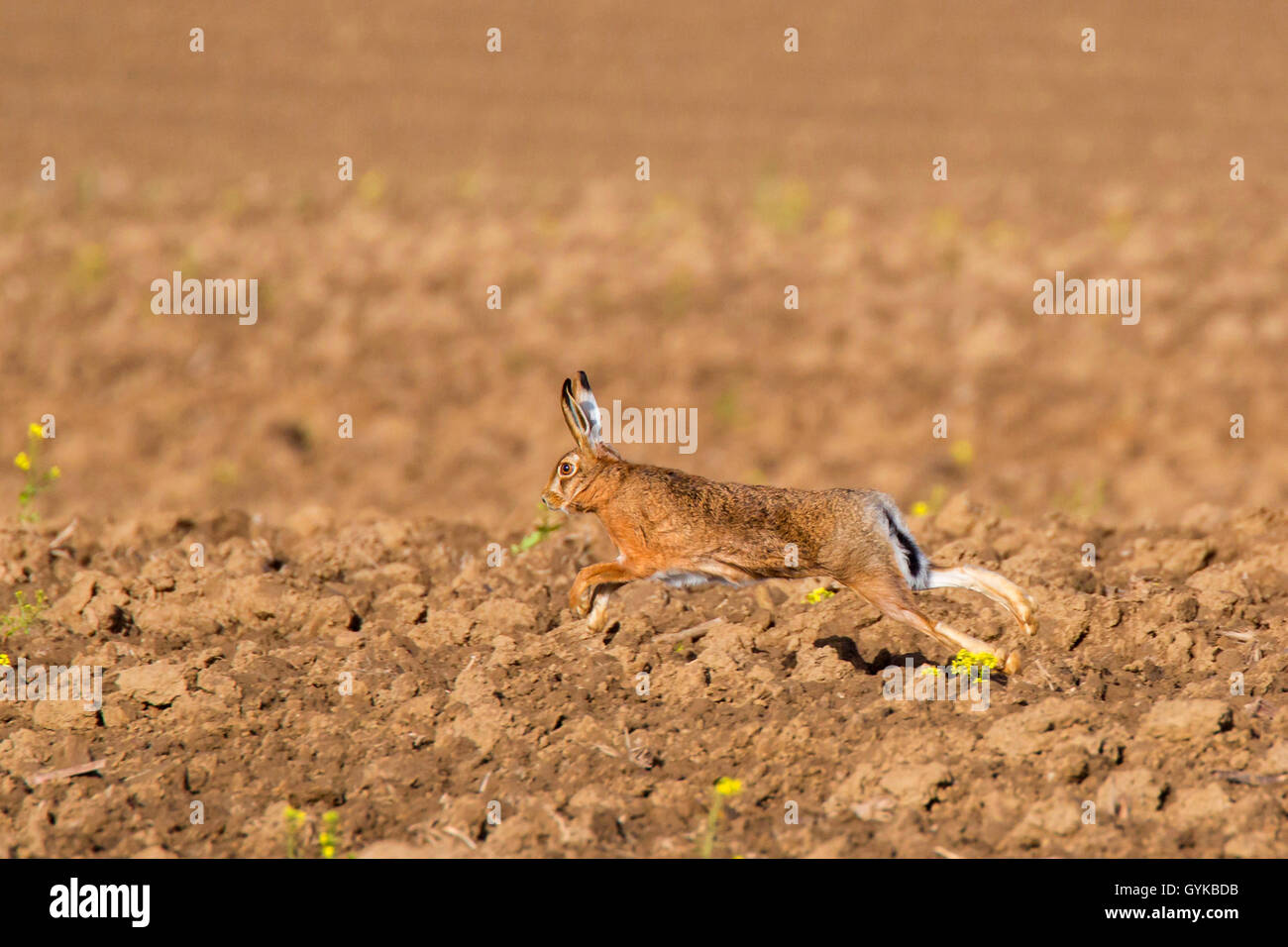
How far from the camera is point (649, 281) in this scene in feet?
43.8

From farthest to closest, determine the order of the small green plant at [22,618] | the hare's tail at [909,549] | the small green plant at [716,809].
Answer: the small green plant at [22,618]
the hare's tail at [909,549]
the small green plant at [716,809]

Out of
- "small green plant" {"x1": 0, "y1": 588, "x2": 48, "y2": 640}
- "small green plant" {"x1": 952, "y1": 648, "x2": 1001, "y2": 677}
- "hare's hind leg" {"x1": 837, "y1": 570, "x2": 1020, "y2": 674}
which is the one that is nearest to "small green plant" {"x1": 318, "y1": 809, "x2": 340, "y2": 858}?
"hare's hind leg" {"x1": 837, "y1": 570, "x2": 1020, "y2": 674}

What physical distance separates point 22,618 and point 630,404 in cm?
597

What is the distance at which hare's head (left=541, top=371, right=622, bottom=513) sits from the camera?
5805 mm

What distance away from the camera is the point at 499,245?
1419 centimetres

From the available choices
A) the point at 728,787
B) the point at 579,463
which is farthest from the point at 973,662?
the point at 579,463

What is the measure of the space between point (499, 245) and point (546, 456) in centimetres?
420

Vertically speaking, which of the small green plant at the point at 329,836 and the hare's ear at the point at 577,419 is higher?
the hare's ear at the point at 577,419

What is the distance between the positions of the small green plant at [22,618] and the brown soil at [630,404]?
70 millimetres

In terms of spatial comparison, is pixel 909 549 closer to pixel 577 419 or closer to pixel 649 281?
pixel 577 419

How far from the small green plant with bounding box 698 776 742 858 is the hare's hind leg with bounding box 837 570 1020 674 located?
1.14 meters

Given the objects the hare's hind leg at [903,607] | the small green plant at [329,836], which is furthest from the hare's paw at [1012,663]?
the small green plant at [329,836]

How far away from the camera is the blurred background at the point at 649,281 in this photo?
10.7m

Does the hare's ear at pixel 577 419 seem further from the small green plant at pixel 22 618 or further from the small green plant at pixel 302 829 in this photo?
the small green plant at pixel 22 618
